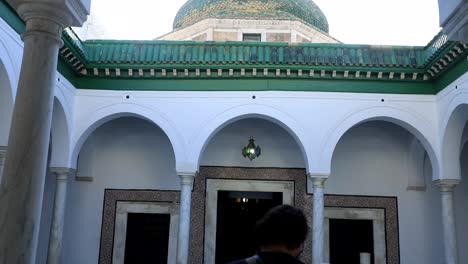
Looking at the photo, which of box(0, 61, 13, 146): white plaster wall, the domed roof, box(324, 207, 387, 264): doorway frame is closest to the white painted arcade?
box(324, 207, 387, 264): doorway frame

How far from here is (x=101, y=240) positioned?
8.53 metres

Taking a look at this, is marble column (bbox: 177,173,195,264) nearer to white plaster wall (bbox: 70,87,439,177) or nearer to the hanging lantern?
white plaster wall (bbox: 70,87,439,177)

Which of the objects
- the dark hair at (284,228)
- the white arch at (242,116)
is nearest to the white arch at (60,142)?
the white arch at (242,116)

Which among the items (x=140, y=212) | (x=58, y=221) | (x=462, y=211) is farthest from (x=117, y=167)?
(x=462, y=211)

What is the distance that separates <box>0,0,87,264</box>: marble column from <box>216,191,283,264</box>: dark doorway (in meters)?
6.07

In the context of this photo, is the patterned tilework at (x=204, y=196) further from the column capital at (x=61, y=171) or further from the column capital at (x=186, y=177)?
the column capital at (x=61, y=171)

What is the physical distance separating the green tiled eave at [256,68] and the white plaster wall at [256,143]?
4.48 ft

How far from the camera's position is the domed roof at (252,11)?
1098 cm

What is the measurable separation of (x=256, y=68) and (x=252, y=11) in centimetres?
405

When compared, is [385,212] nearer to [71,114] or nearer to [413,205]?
[413,205]

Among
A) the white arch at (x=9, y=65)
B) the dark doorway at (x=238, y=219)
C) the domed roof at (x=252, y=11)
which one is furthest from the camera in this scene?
the domed roof at (x=252, y=11)

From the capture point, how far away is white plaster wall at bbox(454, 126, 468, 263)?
8.45 meters

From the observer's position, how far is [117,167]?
8836 mm

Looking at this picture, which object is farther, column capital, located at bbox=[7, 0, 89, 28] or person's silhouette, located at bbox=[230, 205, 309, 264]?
column capital, located at bbox=[7, 0, 89, 28]
